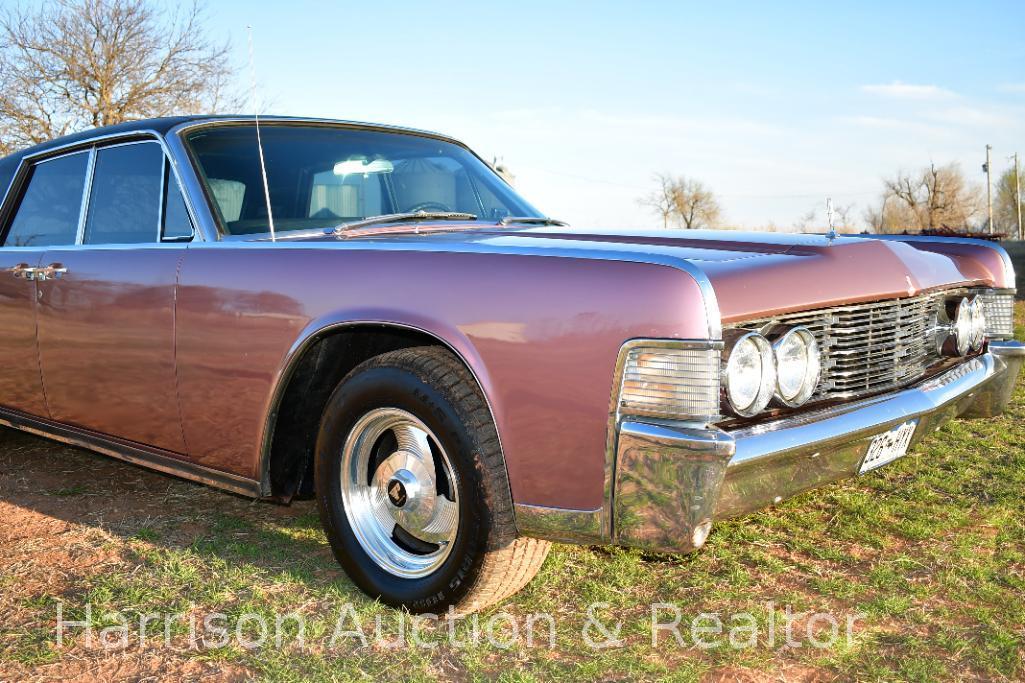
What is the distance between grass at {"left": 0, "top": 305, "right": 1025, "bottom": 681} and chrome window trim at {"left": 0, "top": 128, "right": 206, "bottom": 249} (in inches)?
46.4

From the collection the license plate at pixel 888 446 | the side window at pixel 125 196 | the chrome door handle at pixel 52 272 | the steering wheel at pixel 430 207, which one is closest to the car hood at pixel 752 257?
the steering wheel at pixel 430 207

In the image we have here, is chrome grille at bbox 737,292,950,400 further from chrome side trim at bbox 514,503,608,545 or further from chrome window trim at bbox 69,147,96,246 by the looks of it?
chrome window trim at bbox 69,147,96,246

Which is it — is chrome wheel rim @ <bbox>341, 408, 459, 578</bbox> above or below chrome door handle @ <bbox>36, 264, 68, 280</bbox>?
below

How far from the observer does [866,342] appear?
9.14 ft

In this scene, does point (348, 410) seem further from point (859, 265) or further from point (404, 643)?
point (859, 265)

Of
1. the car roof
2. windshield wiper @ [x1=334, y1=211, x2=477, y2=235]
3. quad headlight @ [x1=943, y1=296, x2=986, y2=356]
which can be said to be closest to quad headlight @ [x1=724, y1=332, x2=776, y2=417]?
quad headlight @ [x1=943, y1=296, x2=986, y2=356]

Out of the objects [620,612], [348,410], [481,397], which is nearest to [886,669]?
[620,612]

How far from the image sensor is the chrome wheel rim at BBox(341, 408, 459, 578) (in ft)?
8.98

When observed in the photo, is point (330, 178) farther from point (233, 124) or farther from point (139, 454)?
point (139, 454)

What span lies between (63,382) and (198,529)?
0.83m

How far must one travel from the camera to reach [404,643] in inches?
100

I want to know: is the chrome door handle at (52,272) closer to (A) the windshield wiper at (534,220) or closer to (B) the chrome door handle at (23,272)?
(B) the chrome door handle at (23,272)

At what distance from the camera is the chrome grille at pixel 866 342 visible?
2.63m

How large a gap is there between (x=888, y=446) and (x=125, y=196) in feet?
9.96
